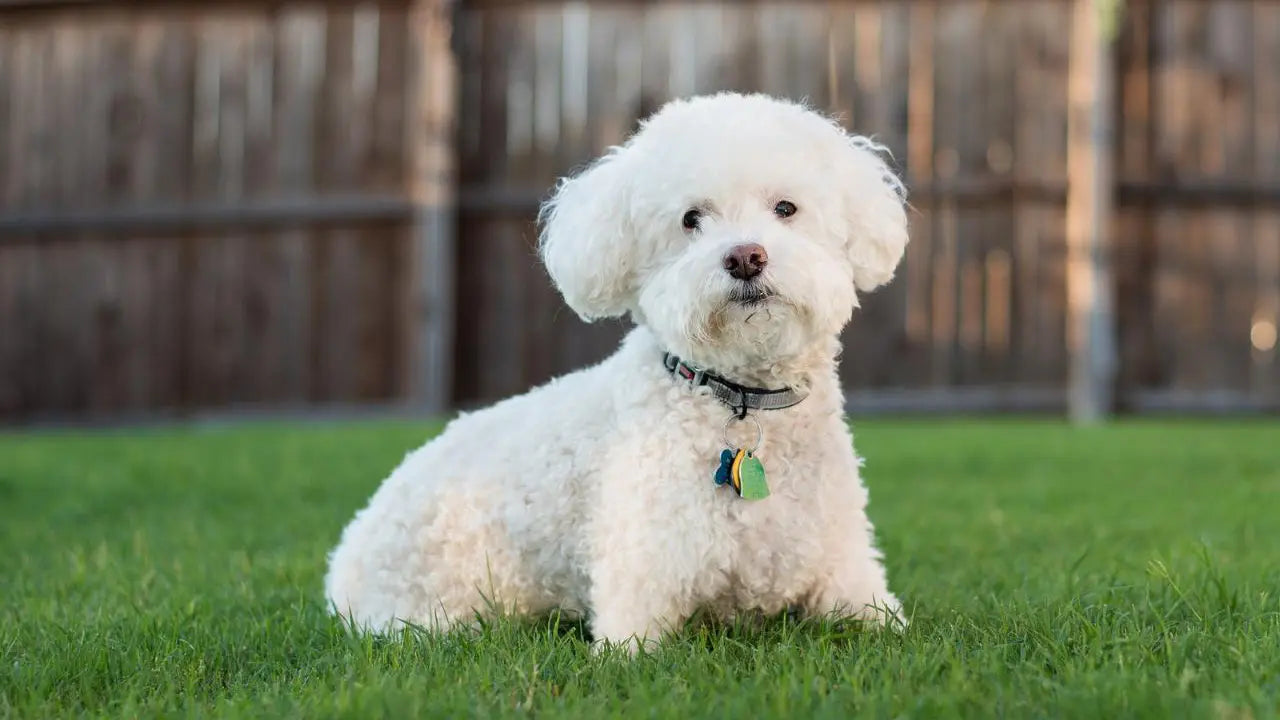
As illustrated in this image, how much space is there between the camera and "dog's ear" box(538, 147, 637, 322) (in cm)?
285

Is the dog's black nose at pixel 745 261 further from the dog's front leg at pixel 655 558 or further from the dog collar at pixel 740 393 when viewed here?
the dog's front leg at pixel 655 558

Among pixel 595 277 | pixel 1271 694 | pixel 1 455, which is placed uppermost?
pixel 595 277

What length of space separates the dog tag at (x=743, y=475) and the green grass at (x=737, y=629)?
0.30 metres

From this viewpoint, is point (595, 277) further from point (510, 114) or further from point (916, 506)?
point (510, 114)

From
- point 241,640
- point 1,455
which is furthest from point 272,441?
point 241,640

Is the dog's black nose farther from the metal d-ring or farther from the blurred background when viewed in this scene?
the blurred background

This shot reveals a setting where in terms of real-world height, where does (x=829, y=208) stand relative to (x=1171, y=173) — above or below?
below

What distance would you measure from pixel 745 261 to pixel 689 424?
392 mm

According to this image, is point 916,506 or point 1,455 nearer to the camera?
point 916,506

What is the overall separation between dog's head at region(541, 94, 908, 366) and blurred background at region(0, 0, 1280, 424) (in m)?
6.20

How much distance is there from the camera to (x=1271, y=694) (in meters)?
2.01

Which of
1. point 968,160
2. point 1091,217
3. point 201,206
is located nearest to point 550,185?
point 201,206

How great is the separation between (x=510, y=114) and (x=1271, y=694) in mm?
8123

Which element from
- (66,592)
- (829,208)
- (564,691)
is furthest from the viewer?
(66,592)
